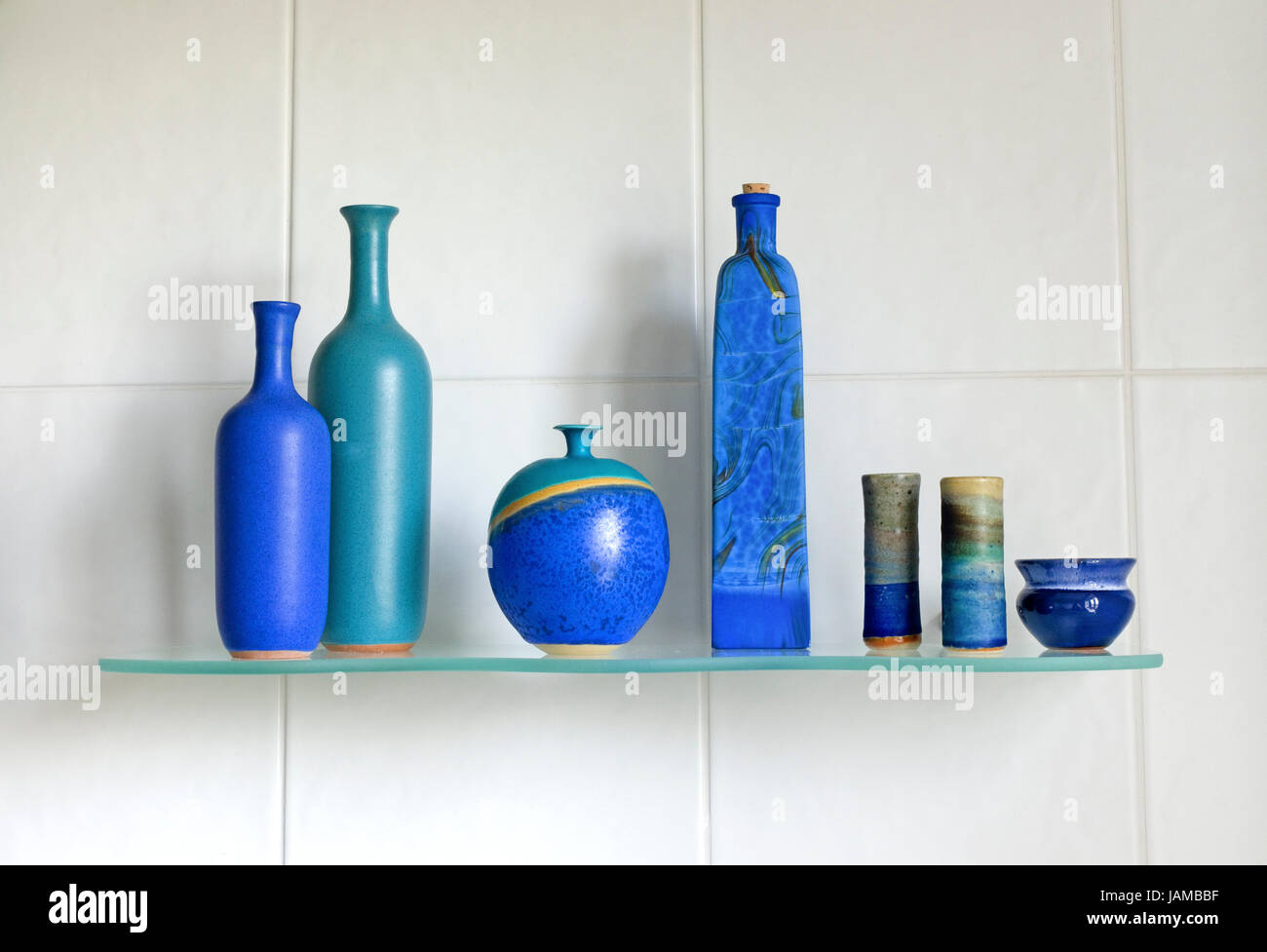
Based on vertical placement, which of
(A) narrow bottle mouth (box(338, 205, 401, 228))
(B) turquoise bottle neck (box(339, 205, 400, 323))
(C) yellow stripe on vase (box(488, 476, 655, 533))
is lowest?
(C) yellow stripe on vase (box(488, 476, 655, 533))

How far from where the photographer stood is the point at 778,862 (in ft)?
2.64

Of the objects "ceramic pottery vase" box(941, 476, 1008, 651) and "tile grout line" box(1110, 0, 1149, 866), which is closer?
"ceramic pottery vase" box(941, 476, 1008, 651)

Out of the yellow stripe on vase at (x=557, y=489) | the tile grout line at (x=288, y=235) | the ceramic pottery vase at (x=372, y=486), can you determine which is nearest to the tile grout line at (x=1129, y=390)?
the yellow stripe on vase at (x=557, y=489)

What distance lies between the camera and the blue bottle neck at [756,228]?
0.75 metres

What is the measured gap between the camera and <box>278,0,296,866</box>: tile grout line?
82 cm

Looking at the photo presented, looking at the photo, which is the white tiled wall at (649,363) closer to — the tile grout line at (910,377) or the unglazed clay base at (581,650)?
the tile grout line at (910,377)

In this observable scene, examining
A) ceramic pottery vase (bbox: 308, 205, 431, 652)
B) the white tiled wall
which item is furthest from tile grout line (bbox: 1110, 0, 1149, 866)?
ceramic pottery vase (bbox: 308, 205, 431, 652)

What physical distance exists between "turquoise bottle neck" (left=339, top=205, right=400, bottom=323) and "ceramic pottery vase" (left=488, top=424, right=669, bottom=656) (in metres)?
0.15

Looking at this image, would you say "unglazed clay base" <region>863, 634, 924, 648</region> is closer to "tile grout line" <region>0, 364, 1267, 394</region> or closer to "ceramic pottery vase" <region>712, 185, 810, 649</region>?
"ceramic pottery vase" <region>712, 185, 810, 649</region>

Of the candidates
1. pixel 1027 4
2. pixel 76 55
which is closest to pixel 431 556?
pixel 76 55

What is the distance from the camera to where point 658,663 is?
67cm

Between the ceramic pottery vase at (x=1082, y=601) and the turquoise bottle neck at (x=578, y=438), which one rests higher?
the turquoise bottle neck at (x=578, y=438)

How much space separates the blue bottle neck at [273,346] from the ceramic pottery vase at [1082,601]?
467 millimetres

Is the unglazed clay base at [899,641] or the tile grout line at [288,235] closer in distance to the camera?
the unglazed clay base at [899,641]
